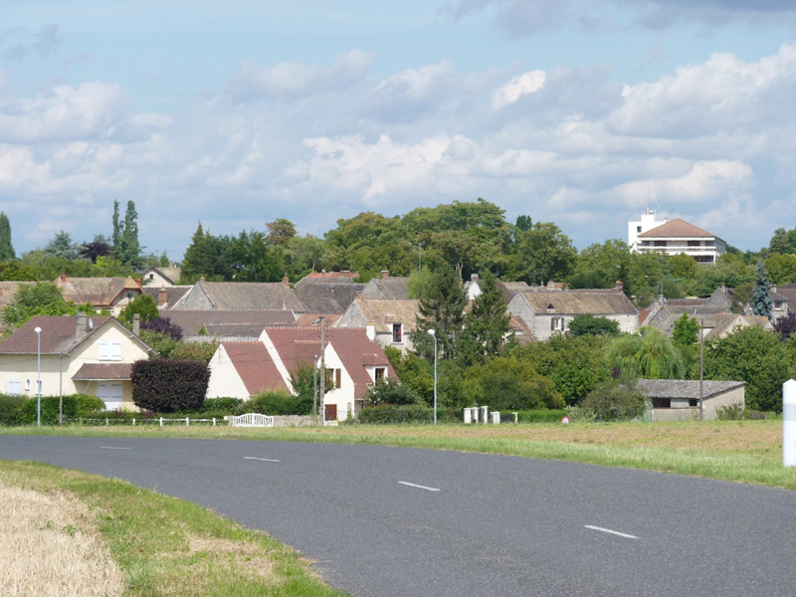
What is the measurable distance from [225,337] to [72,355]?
991 inches

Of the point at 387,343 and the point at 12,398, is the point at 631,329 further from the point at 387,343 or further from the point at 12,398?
the point at 12,398

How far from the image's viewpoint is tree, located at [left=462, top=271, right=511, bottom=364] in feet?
299

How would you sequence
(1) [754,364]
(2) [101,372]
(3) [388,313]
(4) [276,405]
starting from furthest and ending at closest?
(3) [388,313], (1) [754,364], (2) [101,372], (4) [276,405]

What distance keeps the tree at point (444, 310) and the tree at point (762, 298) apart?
5875cm

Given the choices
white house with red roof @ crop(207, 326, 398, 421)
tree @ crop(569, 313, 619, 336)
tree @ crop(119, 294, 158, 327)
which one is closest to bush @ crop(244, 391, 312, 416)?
white house with red roof @ crop(207, 326, 398, 421)

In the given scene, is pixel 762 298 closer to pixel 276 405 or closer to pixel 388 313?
pixel 388 313

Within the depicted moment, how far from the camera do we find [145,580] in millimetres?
9953

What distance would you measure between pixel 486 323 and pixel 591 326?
81.4ft

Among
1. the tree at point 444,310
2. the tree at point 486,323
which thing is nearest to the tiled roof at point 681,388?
the tree at point 486,323

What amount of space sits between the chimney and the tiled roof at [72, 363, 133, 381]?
2.15 m

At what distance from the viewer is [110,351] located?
71.1 m

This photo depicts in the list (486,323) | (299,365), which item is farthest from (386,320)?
(299,365)

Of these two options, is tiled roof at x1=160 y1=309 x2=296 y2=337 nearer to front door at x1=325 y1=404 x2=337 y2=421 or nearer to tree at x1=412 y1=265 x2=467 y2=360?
tree at x1=412 y1=265 x2=467 y2=360

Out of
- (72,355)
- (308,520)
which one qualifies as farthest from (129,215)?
(308,520)
